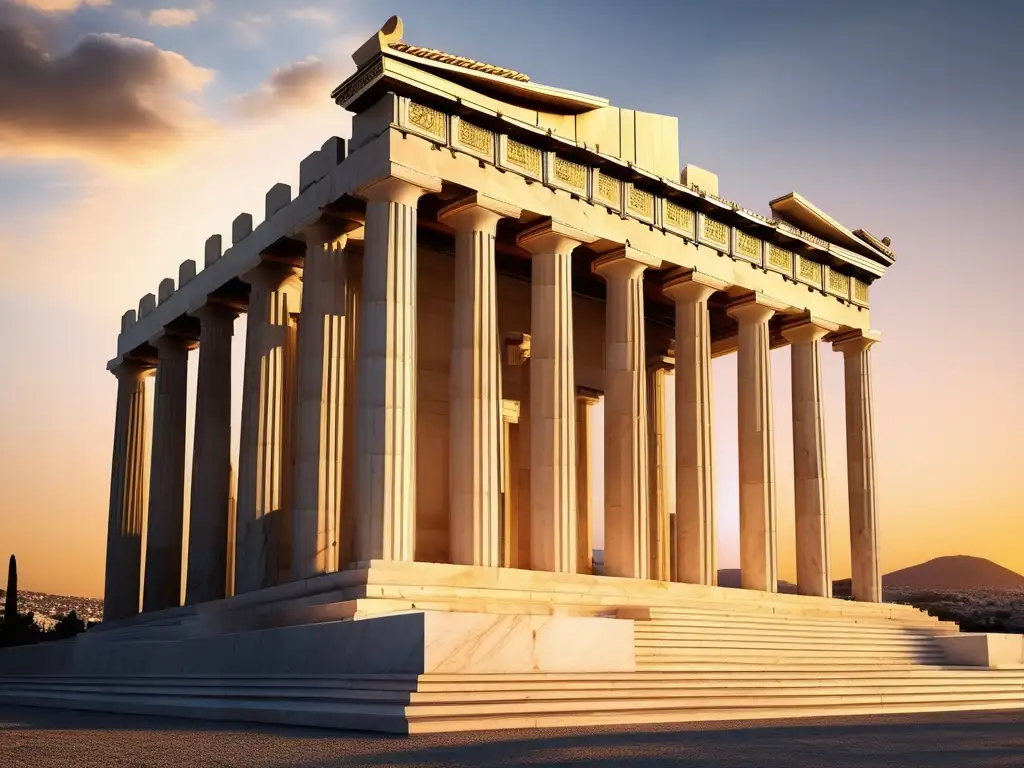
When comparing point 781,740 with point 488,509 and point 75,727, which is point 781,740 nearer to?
point 75,727

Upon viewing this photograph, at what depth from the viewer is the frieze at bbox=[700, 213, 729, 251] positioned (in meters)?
46.9

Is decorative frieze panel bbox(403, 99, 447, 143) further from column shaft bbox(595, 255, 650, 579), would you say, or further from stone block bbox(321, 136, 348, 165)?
column shaft bbox(595, 255, 650, 579)

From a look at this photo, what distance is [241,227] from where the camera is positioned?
148 ft

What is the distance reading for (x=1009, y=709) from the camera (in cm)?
3256

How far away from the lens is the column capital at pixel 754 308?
48844 millimetres

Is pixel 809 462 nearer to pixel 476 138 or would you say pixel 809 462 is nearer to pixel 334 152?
pixel 476 138

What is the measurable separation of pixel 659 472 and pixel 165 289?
917 inches

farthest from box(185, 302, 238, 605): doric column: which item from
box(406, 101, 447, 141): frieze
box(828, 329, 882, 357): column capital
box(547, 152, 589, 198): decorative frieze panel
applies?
box(828, 329, 882, 357): column capital

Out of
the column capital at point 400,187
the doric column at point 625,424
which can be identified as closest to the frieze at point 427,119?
the column capital at point 400,187

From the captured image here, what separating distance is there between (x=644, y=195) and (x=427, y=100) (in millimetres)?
10729

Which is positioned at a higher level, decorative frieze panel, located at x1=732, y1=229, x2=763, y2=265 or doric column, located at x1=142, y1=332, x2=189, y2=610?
decorative frieze panel, located at x1=732, y1=229, x2=763, y2=265

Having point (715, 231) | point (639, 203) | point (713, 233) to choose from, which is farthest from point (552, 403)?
point (715, 231)

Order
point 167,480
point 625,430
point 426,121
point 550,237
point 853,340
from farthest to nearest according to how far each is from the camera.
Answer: point 853,340, point 167,480, point 625,430, point 550,237, point 426,121

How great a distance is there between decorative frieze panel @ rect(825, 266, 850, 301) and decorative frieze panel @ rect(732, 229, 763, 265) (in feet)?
15.9
